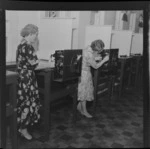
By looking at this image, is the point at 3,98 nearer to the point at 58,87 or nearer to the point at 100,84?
the point at 58,87

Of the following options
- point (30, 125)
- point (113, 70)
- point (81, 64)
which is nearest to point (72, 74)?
point (81, 64)

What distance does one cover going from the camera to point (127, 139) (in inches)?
29.5

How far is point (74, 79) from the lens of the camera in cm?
79

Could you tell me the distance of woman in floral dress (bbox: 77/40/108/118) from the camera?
75 cm

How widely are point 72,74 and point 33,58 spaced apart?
152 millimetres

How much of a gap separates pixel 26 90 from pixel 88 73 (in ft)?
0.79

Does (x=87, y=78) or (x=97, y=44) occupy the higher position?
(x=97, y=44)

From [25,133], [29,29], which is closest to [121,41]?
[29,29]

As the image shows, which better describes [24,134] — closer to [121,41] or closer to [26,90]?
[26,90]

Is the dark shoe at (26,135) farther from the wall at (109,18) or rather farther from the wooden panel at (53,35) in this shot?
the wall at (109,18)

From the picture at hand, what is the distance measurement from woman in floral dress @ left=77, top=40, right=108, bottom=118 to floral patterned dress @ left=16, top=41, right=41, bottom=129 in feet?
0.53

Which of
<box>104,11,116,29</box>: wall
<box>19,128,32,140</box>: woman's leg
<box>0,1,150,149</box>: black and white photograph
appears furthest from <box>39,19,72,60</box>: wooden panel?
<box>19,128,32,140</box>: woman's leg

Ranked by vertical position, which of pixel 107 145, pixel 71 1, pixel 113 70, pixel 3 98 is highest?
pixel 71 1

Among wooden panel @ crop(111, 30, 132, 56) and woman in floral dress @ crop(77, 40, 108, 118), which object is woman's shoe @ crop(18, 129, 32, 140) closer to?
woman in floral dress @ crop(77, 40, 108, 118)
